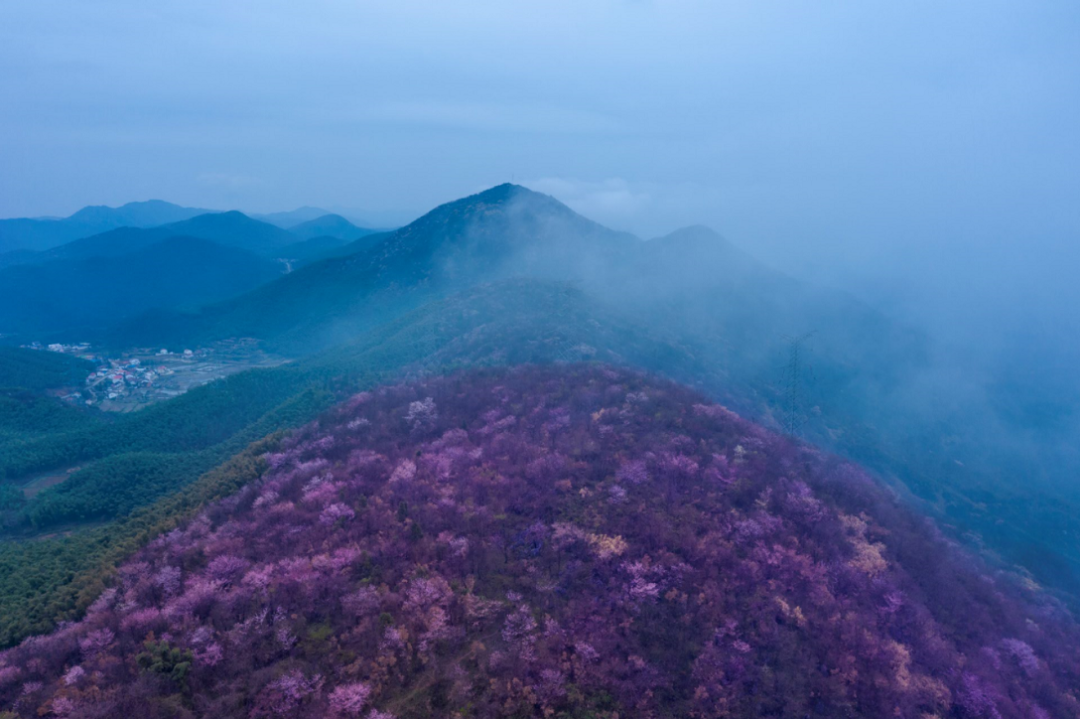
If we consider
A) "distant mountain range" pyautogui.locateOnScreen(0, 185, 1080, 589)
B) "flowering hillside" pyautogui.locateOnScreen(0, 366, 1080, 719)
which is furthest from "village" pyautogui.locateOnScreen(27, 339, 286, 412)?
"flowering hillside" pyautogui.locateOnScreen(0, 366, 1080, 719)

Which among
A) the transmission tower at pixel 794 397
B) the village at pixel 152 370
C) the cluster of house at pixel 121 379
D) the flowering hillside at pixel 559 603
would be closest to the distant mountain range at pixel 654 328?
the transmission tower at pixel 794 397

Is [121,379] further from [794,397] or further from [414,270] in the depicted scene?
[794,397]

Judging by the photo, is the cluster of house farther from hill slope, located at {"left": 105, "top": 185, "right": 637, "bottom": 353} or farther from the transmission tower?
the transmission tower

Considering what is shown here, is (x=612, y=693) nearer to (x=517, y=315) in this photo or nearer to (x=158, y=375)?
(x=517, y=315)

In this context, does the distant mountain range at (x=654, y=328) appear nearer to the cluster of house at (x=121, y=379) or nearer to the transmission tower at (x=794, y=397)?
the transmission tower at (x=794, y=397)

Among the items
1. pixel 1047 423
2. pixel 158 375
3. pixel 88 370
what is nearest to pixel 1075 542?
pixel 1047 423
